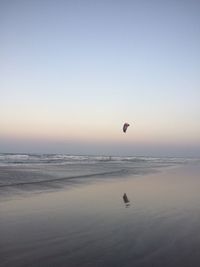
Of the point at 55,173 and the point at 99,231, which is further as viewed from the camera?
the point at 55,173

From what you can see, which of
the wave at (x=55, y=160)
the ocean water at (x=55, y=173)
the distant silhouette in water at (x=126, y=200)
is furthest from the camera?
the wave at (x=55, y=160)

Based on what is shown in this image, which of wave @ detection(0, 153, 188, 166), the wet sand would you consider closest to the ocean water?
wave @ detection(0, 153, 188, 166)

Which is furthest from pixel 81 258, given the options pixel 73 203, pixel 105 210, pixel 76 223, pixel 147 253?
pixel 73 203

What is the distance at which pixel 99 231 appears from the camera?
7.43 meters

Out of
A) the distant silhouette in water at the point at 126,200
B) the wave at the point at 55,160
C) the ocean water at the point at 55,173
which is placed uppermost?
the wave at the point at 55,160

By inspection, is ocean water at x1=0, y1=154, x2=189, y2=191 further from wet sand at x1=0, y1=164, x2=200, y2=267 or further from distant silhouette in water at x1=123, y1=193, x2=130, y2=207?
wet sand at x1=0, y1=164, x2=200, y2=267

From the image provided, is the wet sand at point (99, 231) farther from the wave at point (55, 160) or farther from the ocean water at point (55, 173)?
the wave at point (55, 160)

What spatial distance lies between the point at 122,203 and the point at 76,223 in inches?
137

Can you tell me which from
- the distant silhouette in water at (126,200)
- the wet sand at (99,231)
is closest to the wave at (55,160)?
the distant silhouette in water at (126,200)

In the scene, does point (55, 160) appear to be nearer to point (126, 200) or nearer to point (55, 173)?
point (55, 173)

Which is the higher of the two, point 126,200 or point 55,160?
point 55,160

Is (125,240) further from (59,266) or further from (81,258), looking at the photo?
(59,266)

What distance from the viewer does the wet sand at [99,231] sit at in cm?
556

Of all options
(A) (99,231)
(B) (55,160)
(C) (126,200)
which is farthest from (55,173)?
(B) (55,160)
